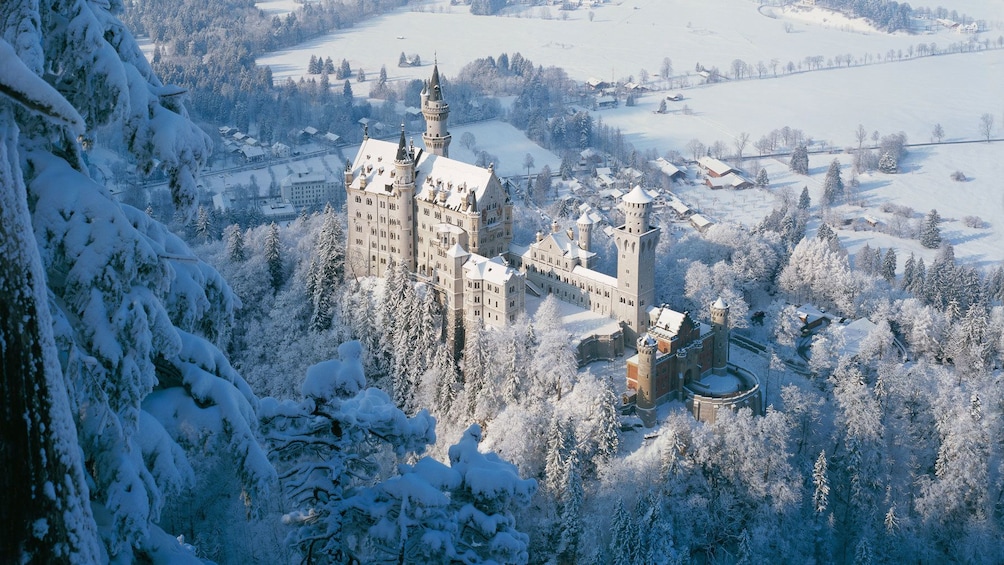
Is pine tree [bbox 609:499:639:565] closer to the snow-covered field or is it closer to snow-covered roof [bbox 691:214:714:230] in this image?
snow-covered roof [bbox 691:214:714:230]

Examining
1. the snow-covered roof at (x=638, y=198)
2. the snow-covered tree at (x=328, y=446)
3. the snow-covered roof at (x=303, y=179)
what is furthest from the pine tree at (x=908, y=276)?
the snow-covered tree at (x=328, y=446)

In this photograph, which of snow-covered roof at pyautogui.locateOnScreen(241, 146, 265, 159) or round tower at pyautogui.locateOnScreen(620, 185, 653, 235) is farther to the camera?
snow-covered roof at pyautogui.locateOnScreen(241, 146, 265, 159)

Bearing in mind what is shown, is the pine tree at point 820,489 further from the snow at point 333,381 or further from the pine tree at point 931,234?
the pine tree at point 931,234

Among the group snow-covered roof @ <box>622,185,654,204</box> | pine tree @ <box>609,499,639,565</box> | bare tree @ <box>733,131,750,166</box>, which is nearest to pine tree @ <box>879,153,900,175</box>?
bare tree @ <box>733,131,750,166</box>

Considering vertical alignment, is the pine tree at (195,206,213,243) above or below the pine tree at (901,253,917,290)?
above

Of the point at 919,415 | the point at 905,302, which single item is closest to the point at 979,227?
the point at 905,302

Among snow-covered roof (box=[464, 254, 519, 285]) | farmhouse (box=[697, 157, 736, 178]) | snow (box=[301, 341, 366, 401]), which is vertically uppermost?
snow (box=[301, 341, 366, 401])
